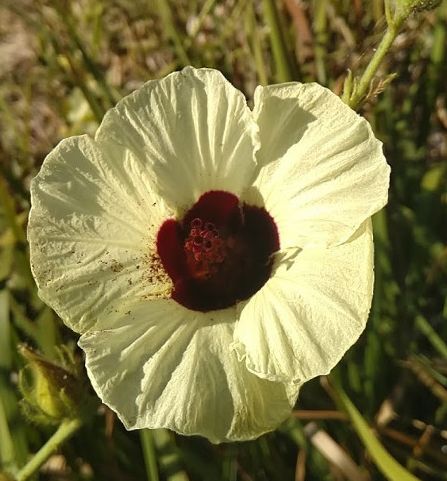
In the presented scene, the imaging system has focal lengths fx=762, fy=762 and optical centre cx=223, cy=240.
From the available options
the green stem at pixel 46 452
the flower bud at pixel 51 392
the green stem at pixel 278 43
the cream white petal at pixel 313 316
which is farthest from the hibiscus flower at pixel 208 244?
the green stem at pixel 278 43

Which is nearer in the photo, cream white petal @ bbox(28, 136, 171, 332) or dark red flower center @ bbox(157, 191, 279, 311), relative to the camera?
cream white petal @ bbox(28, 136, 171, 332)

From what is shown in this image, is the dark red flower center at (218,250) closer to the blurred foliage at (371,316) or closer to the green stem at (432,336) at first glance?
the blurred foliage at (371,316)

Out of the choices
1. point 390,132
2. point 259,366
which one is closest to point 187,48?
point 390,132

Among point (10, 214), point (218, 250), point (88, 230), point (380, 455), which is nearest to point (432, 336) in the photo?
point (380, 455)

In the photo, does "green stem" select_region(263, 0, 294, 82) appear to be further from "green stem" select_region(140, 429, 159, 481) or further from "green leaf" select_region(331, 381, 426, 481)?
"green stem" select_region(140, 429, 159, 481)

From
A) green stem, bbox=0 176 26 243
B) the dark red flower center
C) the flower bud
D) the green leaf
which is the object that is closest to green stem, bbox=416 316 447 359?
the green leaf

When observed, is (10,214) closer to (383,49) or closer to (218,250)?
(218,250)
